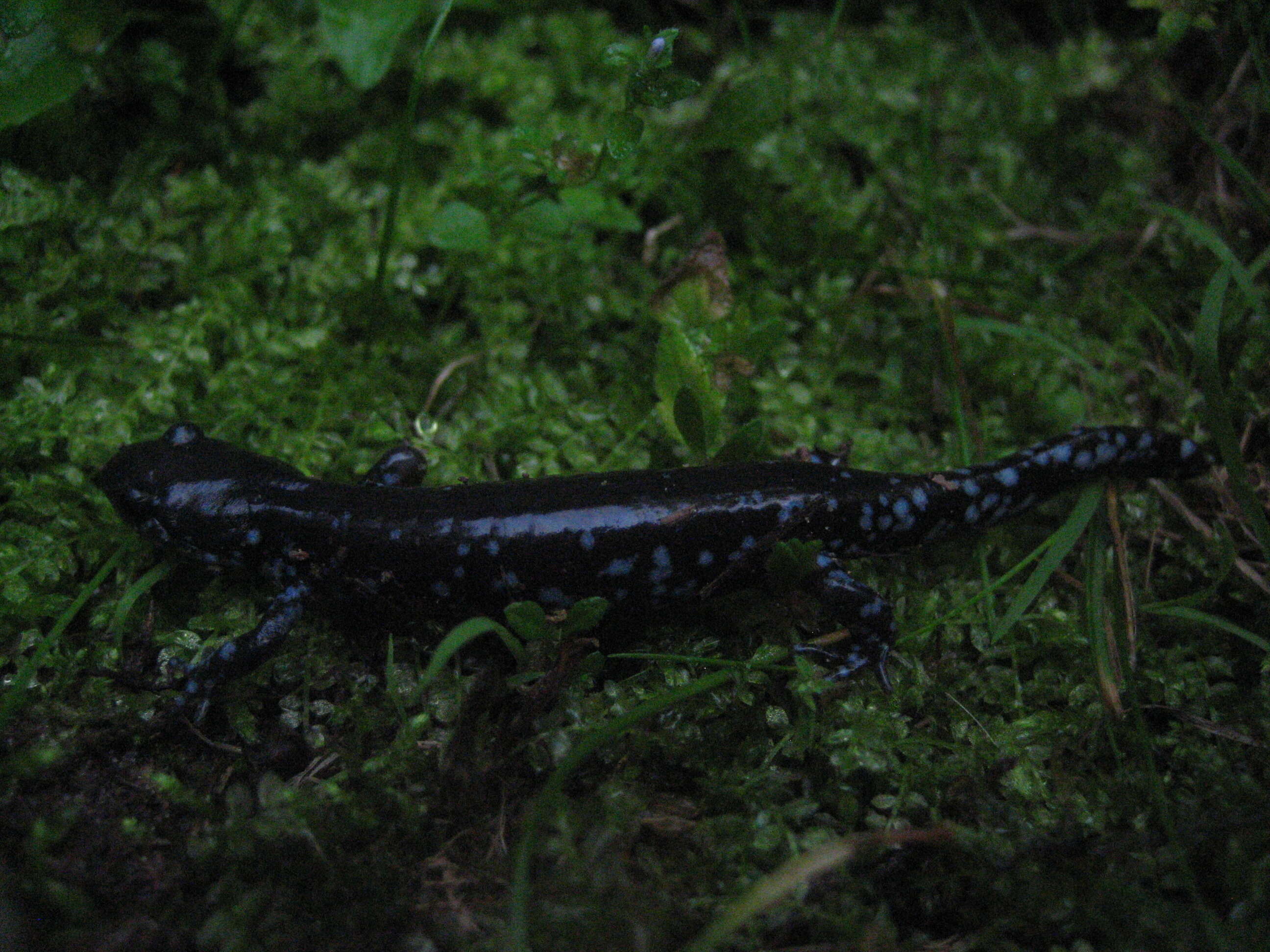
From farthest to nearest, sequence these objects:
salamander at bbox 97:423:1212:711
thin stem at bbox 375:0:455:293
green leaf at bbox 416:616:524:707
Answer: thin stem at bbox 375:0:455:293 < salamander at bbox 97:423:1212:711 < green leaf at bbox 416:616:524:707

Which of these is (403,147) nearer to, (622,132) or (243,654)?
(622,132)

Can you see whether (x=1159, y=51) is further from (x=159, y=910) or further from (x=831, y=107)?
(x=159, y=910)

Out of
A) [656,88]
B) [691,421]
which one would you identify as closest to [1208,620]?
[691,421]

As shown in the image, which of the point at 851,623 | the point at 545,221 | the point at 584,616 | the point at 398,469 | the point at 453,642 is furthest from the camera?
the point at 545,221

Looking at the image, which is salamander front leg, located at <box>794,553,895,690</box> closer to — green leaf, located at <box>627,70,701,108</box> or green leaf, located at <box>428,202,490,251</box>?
green leaf, located at <box>627,70,701,108</box>

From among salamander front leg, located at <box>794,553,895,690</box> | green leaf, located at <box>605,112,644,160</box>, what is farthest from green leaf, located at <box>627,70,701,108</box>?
salamander front leg, located at <box>794,553,895,690</box>
